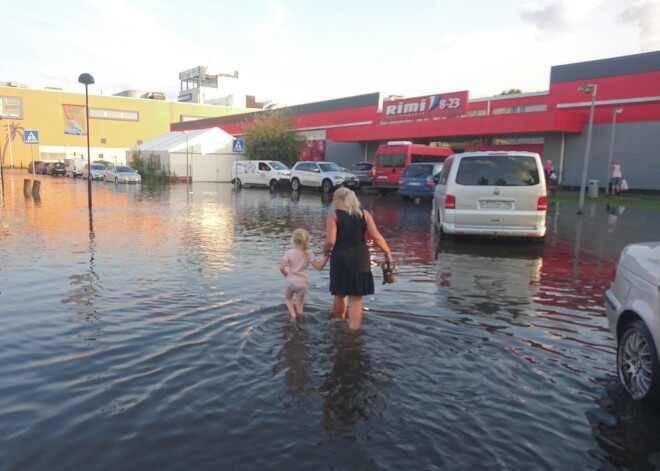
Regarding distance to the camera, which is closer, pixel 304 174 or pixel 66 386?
pixel 66 386

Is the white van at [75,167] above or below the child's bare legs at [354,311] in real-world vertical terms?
above

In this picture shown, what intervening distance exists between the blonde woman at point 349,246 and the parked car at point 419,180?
17455 millimetres

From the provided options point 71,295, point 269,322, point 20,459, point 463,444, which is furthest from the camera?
point 71,295

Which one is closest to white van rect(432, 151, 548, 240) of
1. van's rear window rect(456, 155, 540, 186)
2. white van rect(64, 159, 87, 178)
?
van's rear window rect(456, 155, 540, 186)

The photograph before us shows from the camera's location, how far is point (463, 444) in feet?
10.7

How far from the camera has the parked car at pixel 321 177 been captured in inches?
1163

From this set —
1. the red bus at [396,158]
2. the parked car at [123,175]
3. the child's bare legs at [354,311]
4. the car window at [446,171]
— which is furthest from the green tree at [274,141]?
the child's bare legs at [354,311]

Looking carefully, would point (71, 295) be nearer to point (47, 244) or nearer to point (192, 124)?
point (47, 244)

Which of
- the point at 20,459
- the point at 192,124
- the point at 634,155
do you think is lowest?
the point at 20,459

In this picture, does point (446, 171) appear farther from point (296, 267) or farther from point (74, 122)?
point (74, 122)

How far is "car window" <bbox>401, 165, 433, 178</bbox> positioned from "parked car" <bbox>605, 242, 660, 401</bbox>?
18.3 metres

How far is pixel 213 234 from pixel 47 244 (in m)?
3.49

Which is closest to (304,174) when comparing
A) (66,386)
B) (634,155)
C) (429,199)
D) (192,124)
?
(429,199)

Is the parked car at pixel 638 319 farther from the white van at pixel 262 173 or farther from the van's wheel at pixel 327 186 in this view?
the white van at pixel 262 173
